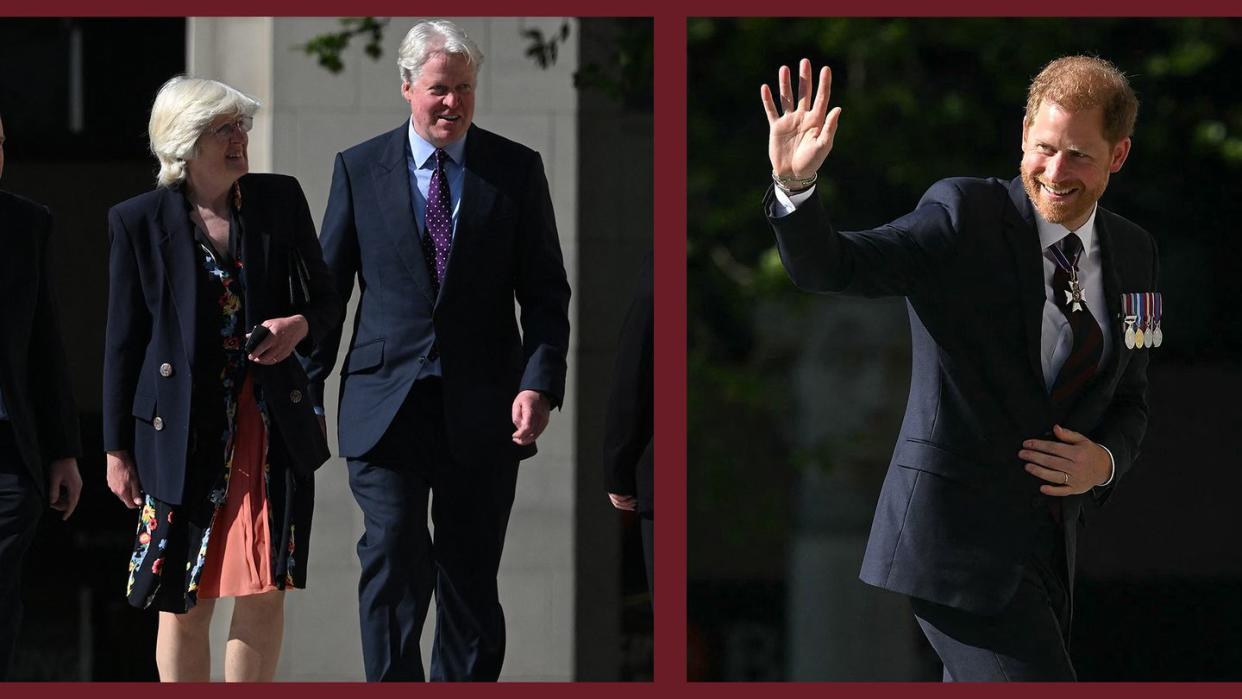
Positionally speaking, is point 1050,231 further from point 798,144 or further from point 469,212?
point 469,212

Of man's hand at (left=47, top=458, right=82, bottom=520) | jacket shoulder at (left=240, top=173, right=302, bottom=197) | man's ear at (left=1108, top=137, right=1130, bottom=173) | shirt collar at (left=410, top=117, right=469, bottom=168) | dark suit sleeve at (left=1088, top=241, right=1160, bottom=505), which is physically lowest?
man's hand at (left=47, top=458, right=82, bottom=520)

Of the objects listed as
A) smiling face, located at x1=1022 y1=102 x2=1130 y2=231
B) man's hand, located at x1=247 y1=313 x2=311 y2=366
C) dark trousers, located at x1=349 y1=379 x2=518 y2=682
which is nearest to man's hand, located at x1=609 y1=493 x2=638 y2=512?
dark trousers, located at x1=349 y1=379 x2=518 y2=682

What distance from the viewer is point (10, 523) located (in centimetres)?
561

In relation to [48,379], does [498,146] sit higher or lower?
higher

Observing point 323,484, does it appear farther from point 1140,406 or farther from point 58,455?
point 1140,406

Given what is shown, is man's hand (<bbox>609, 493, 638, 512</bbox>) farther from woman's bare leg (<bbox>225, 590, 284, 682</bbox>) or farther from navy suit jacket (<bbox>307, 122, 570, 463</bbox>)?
woman's bare leg (<bbox>225, 590, 284, 682</bbox>)

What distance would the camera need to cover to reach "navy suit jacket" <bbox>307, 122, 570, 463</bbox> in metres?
→ 5.89

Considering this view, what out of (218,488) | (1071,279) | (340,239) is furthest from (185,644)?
(1071,279)

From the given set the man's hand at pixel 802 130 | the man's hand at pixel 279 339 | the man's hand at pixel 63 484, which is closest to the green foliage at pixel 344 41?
the man's hand at pixel 279 339

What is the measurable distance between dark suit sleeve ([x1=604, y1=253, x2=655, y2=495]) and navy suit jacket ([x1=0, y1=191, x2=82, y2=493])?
1386 millimetres

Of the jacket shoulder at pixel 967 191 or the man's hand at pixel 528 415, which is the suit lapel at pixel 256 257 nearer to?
the man's hand at pixel 528 415

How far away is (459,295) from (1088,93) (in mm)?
1662

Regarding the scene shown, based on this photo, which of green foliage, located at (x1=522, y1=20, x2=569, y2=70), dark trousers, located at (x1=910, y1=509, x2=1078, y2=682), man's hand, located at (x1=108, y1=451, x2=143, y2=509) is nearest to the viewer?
dark trousers, located at (x1=910, y1=509, x2=1078, y2=682)

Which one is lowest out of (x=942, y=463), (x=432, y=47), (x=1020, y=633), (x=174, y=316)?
(x=1020, y=633)
